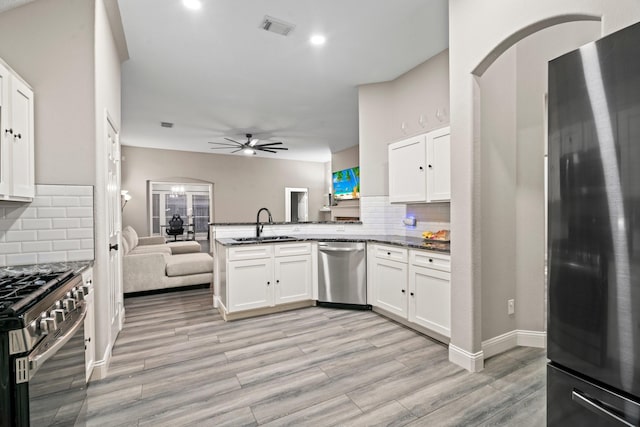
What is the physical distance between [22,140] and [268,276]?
2.40m

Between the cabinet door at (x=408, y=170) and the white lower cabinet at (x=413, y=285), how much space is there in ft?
2.18

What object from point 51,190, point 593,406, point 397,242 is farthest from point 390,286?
point 51,190

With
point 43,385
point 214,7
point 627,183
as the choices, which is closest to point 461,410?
point 627,183

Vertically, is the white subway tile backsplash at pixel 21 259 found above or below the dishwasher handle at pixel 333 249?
above

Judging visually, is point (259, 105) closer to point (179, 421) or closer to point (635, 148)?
point (179, 421)

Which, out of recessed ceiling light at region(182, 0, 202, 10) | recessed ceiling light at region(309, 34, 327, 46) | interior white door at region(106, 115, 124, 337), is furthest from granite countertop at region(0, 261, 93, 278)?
recessed ceiling light at region(309, 34, 327, 46)

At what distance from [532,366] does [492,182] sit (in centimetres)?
148

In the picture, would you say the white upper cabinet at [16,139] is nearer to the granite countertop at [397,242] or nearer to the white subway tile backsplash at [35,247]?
the white subway tile backsplash at [35,247]

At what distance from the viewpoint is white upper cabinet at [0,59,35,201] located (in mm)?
1741

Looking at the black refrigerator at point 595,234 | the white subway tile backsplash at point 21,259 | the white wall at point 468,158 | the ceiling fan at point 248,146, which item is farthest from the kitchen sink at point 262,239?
the ceiling fan at point 248,146

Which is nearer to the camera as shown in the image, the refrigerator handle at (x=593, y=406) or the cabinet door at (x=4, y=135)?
the refrigerator handle at (x=593, y=406)

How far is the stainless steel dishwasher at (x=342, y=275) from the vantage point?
363 centimetres

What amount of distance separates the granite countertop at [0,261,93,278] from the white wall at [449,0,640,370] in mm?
2663

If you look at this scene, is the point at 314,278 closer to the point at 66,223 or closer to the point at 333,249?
the point at 333,249
